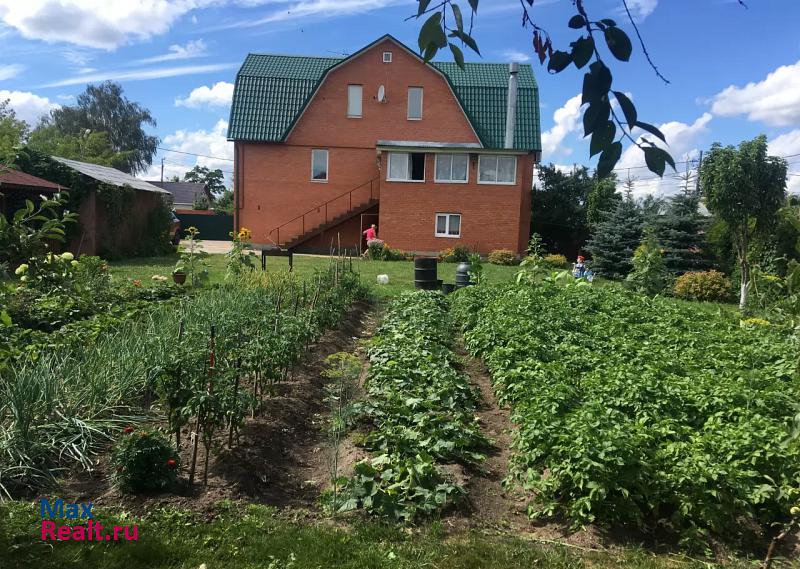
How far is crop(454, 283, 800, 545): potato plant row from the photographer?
3582 mm

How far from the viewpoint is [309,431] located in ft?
17.1

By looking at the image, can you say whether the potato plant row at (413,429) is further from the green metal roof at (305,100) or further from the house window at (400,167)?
the green metal roof at (305,100)

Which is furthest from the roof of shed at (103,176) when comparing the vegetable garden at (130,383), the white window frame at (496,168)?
the vegetable garden at (130,383)

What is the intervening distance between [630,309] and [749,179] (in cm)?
807

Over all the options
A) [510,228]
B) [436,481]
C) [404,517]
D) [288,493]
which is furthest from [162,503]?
[510,228]

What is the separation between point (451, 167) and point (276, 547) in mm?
23513

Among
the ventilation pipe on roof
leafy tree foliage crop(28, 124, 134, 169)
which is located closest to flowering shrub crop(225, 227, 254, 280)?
the ventilation pipe on roof

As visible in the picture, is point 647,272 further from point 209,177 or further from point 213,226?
point 209,177

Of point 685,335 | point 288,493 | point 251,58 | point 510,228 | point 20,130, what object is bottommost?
point 288,493

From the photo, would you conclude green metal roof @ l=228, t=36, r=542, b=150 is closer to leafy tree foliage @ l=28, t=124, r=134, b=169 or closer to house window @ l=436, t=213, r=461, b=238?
house window @ l=436, t=213, r=461, b=238

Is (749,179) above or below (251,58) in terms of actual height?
below

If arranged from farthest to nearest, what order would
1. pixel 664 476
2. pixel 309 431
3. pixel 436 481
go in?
pixel 309 431
pixel 436 481
pixel 664 476

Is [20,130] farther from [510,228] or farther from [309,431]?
[309,431]

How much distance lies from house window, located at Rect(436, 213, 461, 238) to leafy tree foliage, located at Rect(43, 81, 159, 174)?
3777 centimetres
